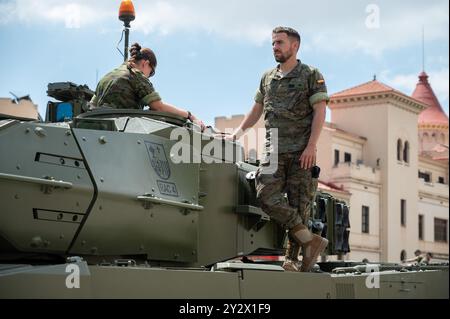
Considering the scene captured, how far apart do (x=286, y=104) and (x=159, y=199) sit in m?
1.47

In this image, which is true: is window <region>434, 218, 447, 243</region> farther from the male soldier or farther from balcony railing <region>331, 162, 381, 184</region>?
the male soldier

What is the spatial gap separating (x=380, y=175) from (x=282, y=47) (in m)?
53.7

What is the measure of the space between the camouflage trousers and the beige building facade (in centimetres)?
4640

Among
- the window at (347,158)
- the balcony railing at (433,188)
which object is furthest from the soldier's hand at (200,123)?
the balcony railing at (433,188)

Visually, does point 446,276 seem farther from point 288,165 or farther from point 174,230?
point 174,230

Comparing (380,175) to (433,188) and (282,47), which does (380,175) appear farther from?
(282,47)

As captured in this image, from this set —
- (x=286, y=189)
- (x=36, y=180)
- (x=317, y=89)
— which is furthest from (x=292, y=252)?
(x=36, y=180)

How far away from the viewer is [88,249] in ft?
21.4

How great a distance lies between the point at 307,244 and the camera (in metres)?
7.73

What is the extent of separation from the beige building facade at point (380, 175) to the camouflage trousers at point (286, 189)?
46397mm

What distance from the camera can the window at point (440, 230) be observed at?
68.2m

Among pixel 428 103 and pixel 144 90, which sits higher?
pixel 428 103

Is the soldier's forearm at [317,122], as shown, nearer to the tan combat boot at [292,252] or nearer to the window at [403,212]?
the tan combat boot at [292,252]
